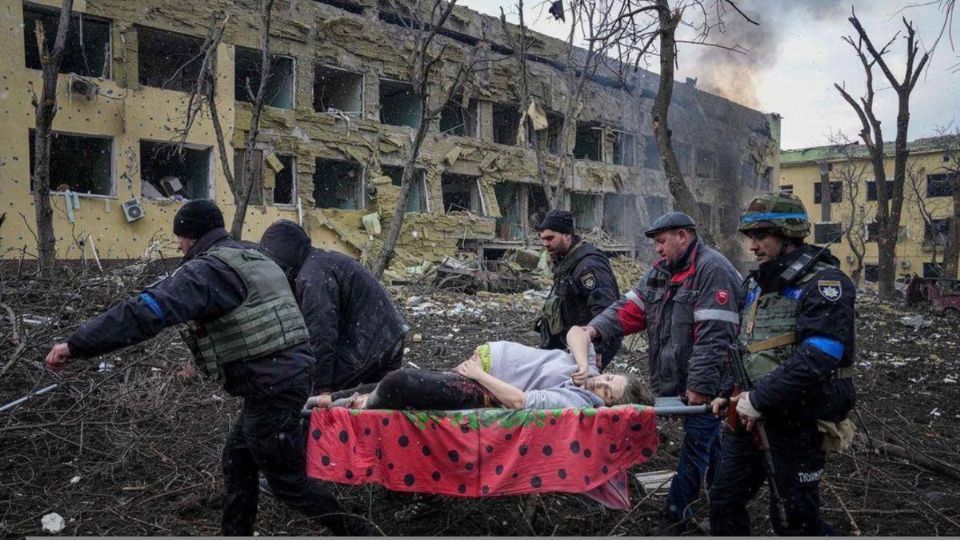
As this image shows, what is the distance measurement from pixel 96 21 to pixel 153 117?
2.23 meters

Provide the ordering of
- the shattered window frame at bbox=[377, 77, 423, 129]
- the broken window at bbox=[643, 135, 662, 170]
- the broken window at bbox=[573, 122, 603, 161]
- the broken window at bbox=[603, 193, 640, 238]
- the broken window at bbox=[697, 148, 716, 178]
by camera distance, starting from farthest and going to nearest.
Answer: the broken window at bbox=[697, 148, 716, 178] → the broken window at bbox=[643, 135, 662, 170] → the broken window at bbox=[603, 193, 640, 238] → the broken window at bbox=[573, 122, 603, 161] → the shattered window frame at bbox=[377, 77, 423, 129]

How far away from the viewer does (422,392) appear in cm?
321

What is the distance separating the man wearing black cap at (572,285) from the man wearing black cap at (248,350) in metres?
1.73

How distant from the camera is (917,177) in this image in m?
33.8

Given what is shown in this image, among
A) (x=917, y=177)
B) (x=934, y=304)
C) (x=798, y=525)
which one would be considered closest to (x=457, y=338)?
(x=798, y=525)

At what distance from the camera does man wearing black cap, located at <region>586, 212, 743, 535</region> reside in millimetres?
3217

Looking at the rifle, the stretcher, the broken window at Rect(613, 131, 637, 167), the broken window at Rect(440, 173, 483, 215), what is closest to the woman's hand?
the stretcher

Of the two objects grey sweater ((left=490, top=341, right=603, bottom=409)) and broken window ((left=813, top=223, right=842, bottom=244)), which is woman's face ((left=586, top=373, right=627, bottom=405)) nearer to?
grey sweater ((left=490, top=341, right=603, bottom=409))

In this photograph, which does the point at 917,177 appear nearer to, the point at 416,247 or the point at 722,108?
the point at 722,108

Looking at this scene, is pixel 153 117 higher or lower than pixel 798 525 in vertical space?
higher

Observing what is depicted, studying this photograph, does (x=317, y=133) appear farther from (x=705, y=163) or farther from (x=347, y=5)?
(x=705, y=163)

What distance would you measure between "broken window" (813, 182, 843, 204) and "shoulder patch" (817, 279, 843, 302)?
38.3 metres

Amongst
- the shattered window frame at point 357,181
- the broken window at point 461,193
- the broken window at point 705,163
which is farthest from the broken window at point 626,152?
the shattered window frame at point 357,181

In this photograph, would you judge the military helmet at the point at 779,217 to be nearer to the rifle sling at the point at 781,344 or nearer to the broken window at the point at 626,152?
the rifle sling at the point at 781,344
